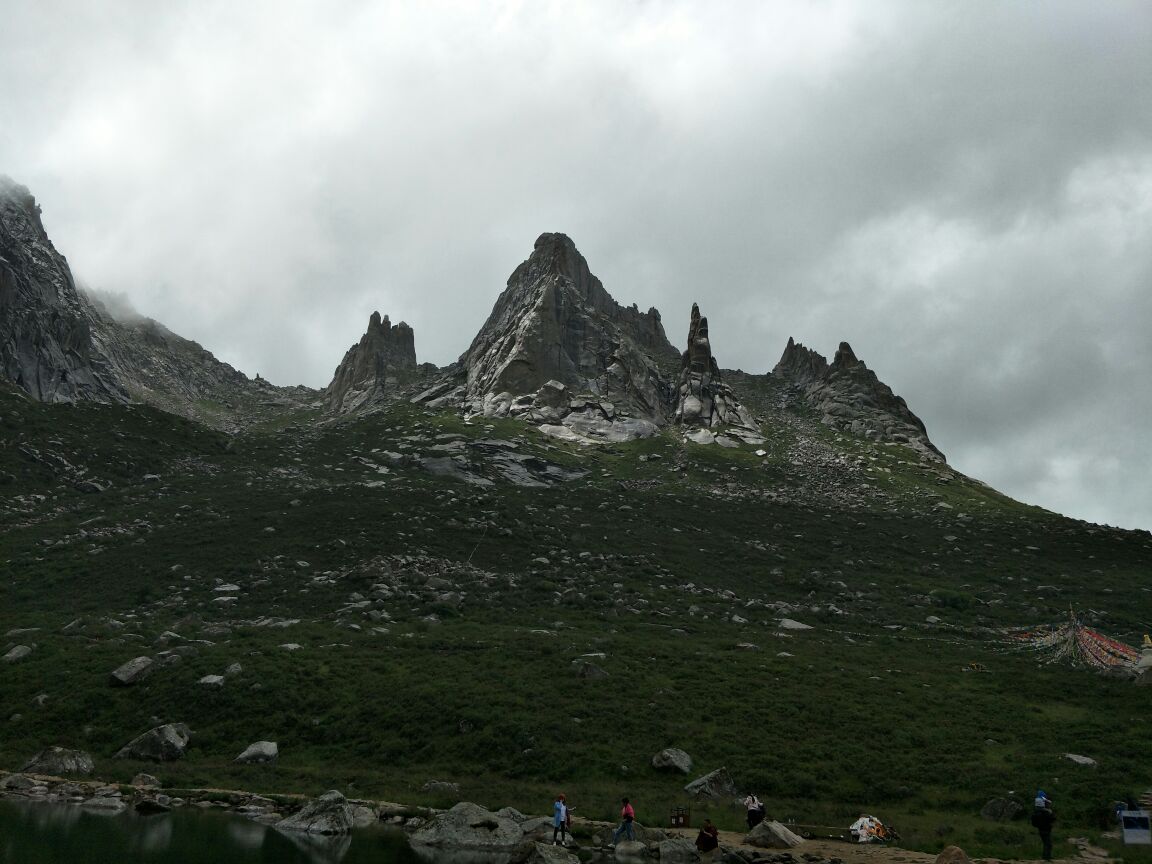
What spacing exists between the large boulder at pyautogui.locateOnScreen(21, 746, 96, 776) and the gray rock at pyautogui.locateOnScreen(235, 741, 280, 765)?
17.2 feet

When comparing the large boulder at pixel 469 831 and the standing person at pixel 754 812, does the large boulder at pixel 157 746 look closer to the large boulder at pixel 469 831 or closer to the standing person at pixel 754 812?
the large boulder at pixel 469 831

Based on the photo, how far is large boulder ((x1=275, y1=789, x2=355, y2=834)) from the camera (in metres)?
21.8

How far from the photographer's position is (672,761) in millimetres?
28312

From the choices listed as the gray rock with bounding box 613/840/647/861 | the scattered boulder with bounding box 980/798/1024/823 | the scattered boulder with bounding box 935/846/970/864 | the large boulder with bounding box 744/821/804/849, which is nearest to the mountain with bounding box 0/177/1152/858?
the scattered boulder with bounding box 980/798/1024/823

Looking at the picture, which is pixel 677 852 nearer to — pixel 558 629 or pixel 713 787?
pixel 713 787

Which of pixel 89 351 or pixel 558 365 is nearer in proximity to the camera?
pixel 89 351

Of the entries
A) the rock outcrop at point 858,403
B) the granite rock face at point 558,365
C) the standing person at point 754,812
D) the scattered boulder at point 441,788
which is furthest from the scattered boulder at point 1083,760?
the rock outcrop at point 858,403

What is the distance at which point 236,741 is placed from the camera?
3067 centimetres

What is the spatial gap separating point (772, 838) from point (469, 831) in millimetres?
8816

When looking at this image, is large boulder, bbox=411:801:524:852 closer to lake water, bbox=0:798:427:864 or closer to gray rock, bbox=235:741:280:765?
lake water, bbox=0:798:427:864

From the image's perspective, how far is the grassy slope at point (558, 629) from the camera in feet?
93.2

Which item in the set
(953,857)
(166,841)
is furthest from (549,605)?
(953,857)

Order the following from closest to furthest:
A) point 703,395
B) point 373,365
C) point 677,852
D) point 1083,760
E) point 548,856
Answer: point 548,856 → point 677,852 → point 1083,760 → point 703,395 → point 373,365

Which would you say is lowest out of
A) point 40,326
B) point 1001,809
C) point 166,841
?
point 166,841
